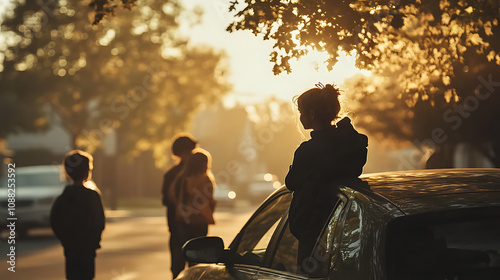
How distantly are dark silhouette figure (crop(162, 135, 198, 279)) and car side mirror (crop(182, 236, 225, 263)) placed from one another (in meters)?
4.67

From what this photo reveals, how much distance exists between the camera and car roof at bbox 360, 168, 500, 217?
335 centimetres

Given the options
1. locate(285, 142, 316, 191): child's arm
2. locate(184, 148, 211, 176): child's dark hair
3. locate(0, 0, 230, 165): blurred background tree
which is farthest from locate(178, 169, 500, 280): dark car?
locate(0, 0, 230, 165): blurred background tree

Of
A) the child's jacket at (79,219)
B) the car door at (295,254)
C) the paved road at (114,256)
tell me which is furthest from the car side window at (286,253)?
the paved road at (114,256)

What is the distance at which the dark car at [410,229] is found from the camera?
129 inches

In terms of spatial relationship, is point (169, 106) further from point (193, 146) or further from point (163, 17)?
point (193, 146)

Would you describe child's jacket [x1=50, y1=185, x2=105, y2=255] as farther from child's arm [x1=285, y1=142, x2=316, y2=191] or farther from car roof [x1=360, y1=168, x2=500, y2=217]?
car roof [x1=360, y1=168, x2=500, y2=217]

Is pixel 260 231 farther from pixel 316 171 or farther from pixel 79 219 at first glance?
pixel 79 219

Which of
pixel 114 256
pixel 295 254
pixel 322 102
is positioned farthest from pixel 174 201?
pixel 114 256

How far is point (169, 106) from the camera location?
45.0m

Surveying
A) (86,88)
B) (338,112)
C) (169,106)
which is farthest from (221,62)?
(338,112)

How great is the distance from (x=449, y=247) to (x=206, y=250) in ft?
6.09

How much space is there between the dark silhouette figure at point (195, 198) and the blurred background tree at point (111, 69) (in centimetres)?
3018

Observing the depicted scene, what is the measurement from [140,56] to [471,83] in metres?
32.5

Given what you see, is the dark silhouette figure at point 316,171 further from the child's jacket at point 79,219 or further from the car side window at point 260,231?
the child's jacket at point 79,219
